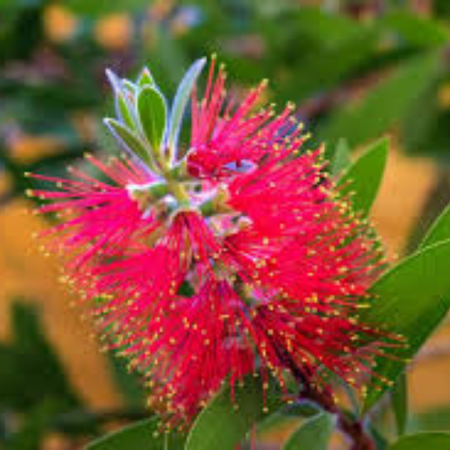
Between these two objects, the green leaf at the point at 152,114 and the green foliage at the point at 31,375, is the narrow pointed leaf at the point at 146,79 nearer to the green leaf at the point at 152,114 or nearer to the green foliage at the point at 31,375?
the green leaf at the point at 152,114

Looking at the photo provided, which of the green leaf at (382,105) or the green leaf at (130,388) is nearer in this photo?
the green leaf at (382,105)

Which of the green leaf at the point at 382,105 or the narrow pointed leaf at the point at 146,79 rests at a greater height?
the narrow pointed leaf at the point at 146,79

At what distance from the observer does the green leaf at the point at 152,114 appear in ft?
2.18

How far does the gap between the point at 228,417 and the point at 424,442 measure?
18cm

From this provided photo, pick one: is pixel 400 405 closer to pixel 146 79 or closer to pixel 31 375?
pixel 146 79

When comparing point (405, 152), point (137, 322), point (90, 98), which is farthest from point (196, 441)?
point (405, 152)

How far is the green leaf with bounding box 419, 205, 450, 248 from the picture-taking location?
2.46 feet

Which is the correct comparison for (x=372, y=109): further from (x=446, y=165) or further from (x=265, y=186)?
Answer: (x=265, y=186)

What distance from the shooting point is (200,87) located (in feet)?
5.01

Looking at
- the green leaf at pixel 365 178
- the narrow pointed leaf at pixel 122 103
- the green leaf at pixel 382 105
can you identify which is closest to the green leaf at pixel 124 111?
the narrow pointed leaf at pixel 122 103

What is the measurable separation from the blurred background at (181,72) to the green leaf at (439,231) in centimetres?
54

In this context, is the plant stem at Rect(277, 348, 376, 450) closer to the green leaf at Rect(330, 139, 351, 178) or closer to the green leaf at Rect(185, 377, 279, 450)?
the green leaf at Rect(185, 377, 279, 450)

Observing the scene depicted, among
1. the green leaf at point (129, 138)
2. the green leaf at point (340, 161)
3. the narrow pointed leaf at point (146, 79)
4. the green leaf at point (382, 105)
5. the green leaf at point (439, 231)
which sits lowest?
the green leaf at point (439, 231)

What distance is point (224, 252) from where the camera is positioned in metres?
0.71
